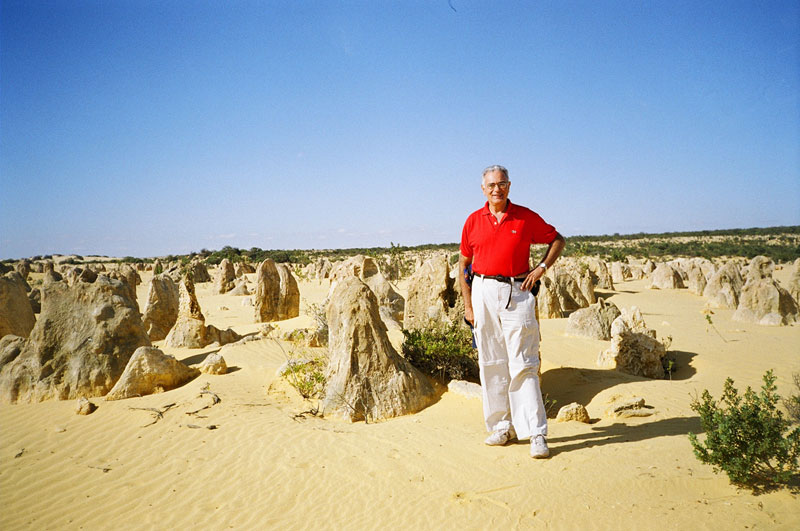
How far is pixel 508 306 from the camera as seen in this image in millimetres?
4125

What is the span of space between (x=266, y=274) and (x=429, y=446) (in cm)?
1036

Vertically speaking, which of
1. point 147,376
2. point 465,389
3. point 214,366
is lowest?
point 465,389

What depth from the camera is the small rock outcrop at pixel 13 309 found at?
10.3 metres

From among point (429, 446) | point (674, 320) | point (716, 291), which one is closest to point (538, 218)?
point (429, 446)

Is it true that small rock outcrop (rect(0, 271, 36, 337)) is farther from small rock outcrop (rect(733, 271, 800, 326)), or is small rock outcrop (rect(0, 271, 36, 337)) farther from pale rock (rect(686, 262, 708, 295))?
pale rock (rect(686, 262, 708, 295))

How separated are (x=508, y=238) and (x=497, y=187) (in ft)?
1.57

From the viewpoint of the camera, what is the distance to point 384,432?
503 centimetres

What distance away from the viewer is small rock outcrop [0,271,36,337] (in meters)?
10.3

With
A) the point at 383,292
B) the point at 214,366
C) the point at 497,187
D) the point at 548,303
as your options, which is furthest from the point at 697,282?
the point at 214,366

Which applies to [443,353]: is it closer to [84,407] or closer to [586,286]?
[84,407]

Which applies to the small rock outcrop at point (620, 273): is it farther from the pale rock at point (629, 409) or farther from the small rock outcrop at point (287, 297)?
the pale rock at point (629, 409)

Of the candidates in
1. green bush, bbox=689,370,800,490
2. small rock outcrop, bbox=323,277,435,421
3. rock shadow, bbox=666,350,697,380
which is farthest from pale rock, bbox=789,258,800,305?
small rock outcrop, bbox=323,277,435,421

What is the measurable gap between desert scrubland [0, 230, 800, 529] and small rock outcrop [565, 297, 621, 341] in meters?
0.05

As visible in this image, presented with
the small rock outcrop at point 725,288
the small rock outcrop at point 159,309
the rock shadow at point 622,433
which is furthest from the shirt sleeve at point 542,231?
the small rock outcrop at point 725,288
